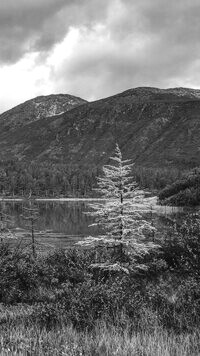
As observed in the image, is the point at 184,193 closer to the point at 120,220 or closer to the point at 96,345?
the point at 120,220

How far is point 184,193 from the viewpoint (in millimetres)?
146000

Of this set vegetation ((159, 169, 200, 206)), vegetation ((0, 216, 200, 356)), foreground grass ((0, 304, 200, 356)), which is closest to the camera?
foreground grass ((0, 304, 200, 356))

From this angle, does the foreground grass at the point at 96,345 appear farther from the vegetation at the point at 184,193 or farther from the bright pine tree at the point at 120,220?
the vegetation at the point at 184,193

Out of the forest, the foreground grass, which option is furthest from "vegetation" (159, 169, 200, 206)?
the foreground grass

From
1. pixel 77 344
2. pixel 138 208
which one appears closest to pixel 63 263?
pixel 138 208

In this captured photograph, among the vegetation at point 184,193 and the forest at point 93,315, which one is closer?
the forest at point 93,315

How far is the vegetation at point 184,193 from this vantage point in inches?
5433

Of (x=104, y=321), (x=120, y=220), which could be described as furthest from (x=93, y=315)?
(x=120, y=220)

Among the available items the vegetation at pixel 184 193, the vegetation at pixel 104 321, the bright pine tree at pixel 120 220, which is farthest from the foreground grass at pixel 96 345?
the vegetation at pixel 184 193

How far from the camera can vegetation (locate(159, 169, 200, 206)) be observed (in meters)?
138

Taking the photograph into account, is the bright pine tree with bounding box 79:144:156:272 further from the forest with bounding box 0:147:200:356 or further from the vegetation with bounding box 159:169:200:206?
the vegetation with bounding box 159:169:200:206

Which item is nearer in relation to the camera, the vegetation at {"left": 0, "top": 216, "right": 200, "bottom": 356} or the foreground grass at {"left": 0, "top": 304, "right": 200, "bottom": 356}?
the foreground grass at {"left": 0, "top": 304, "right": 200, "bottom": 356}

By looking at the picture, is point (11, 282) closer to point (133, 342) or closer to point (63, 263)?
point (63, 263)

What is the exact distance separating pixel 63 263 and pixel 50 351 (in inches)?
496
